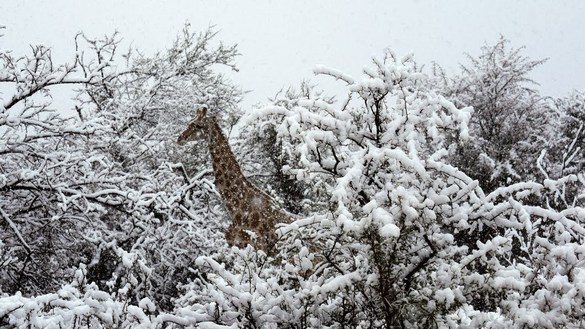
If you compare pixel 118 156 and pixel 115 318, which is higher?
pixel 118 156

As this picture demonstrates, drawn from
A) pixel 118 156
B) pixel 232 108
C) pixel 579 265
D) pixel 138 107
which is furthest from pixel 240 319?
pixel 232 108

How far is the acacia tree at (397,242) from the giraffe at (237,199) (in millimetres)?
3126

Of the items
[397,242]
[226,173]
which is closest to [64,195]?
[226,173]

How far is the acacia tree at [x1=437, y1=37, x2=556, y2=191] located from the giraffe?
6769 millimetres

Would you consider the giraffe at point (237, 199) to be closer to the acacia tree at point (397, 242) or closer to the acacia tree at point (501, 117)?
the acacia tree at point (397, 242)

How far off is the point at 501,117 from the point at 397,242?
11812 mm

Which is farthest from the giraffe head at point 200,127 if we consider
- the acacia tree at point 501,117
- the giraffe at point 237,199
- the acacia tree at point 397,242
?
the acacia tree at point 501,117

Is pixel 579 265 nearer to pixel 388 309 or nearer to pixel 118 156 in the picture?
pixel 388 309

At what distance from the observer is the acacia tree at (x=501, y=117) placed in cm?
1338

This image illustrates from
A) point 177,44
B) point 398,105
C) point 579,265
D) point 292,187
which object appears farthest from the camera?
point 292,187

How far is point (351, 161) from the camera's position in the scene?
3.92 m

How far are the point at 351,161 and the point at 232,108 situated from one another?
442 inches

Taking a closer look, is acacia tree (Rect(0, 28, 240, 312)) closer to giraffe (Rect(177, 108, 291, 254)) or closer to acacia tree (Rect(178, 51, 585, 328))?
giraffe (Rect(177, 108, 291, 254))

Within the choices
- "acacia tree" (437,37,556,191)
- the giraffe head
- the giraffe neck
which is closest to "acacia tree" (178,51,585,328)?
the giraffe neck
